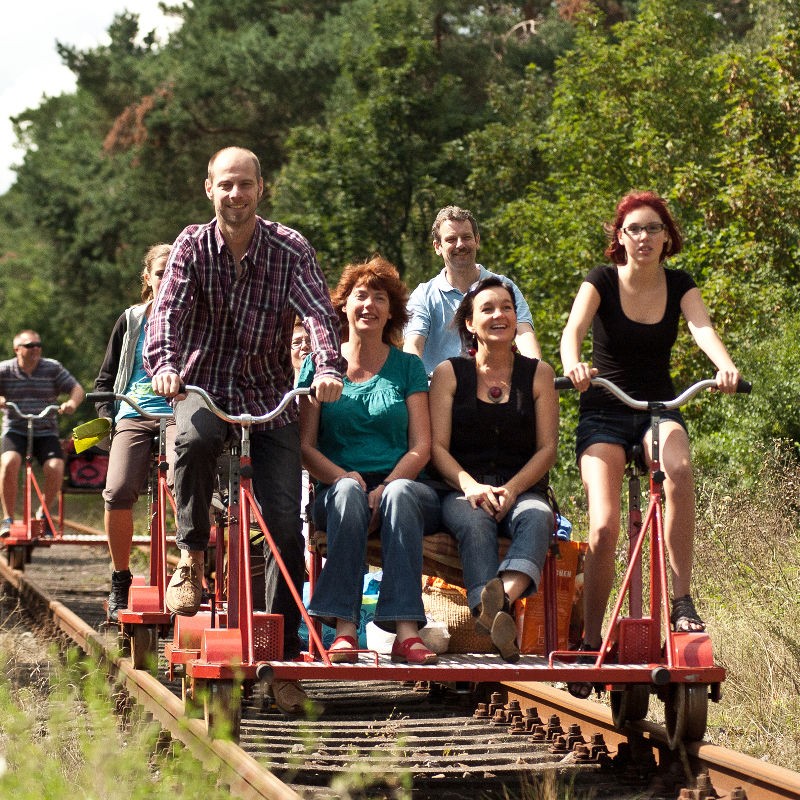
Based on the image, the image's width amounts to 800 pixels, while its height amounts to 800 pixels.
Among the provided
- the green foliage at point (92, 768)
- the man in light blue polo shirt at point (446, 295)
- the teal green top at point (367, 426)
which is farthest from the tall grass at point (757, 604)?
the green foliage at point (92, 768)

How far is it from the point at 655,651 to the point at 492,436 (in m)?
1.17

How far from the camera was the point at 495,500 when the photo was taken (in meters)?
5.73

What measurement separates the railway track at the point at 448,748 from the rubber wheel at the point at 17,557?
636 centimetres

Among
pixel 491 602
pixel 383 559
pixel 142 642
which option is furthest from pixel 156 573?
pixel 491 602

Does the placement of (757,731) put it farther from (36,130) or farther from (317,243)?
(36,130)

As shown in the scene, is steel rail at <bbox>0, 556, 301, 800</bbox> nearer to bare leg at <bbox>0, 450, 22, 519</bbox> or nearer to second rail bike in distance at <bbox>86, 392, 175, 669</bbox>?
second rail bike in distance at <bbox>86, 392, 175, 669</bbox>

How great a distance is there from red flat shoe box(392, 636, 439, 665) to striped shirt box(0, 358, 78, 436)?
8469 millimetres

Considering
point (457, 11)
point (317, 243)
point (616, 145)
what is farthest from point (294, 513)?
point (457, 11)

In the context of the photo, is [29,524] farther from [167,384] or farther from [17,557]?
[167,384]

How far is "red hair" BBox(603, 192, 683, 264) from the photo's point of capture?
5.98 m

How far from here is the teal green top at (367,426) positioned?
6.11 meters

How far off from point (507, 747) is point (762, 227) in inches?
405

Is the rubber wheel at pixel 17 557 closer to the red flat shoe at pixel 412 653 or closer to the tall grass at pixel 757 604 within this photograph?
the tall grass at pixel 757 604

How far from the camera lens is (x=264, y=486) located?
18.8ft
